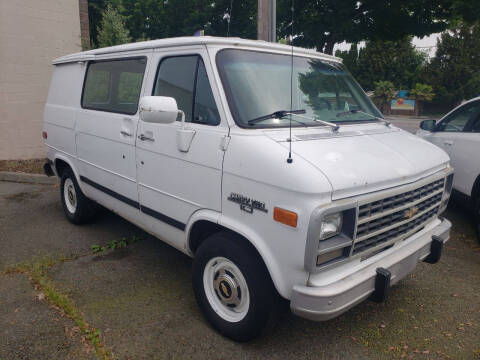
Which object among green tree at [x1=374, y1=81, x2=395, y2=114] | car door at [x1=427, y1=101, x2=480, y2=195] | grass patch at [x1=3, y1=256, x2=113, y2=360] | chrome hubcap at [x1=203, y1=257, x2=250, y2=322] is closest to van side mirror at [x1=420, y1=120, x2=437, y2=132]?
car door at [x1=427, y1=101, x2=480, y2=195]

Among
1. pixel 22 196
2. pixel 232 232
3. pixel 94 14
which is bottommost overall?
pixel 22 196

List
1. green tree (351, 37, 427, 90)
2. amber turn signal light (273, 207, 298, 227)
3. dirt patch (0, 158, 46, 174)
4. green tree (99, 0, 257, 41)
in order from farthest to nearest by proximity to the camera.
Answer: green tree (351, 37, 427, 90)
green tree (99, 0, 257, 41)
dirt patch (0, 158, 46, 174)
amber turn signal light (273, 207, 298, 227)

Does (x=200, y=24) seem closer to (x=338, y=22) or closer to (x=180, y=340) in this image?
(x=338, y=22)

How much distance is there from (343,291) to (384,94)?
44585 millimetres

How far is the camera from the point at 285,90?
10.3 ft

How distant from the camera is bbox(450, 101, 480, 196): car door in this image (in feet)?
16.1

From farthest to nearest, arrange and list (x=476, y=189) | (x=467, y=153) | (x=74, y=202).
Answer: (x=74, y=202)
(x=467, y=153)
(x=476, y=189)

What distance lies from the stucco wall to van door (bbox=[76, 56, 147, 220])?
5.33 metres

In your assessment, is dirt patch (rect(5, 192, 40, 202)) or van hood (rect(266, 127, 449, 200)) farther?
dirt patch (rect(5, 192, 40, 202))

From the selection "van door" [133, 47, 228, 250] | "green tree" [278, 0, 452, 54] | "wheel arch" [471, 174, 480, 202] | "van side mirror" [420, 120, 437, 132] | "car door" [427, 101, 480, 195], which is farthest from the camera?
"green tree" [278, 0, 452, 54]

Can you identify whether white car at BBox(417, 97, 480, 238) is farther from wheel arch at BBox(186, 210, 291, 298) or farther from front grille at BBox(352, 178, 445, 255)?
wheel arch at BBox(186, 210, 291, 298)

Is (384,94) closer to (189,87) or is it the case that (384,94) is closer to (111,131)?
(111,131)

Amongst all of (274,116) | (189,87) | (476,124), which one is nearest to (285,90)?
(274,116)

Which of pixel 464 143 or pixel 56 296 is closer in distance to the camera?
pixel 56 296
